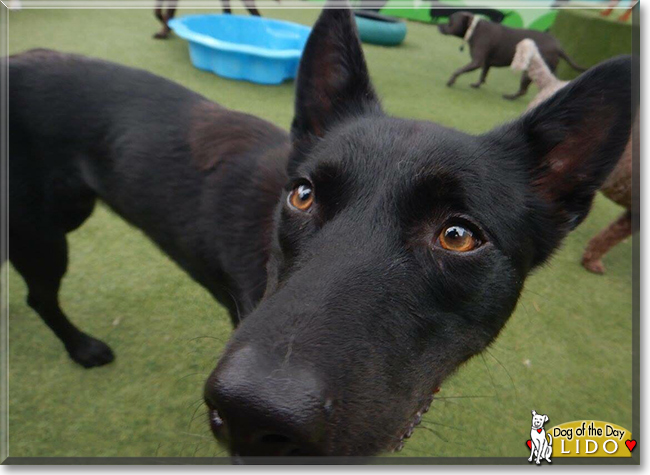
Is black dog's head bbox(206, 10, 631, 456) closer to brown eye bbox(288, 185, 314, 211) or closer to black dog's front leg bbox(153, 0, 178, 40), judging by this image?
brown eye bbox(288, 185, 314, 211)

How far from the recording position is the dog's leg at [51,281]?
2.46 m

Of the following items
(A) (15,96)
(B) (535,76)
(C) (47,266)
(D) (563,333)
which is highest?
(A) (15,96)

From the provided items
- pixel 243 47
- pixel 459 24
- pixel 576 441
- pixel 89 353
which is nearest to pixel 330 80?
pixel 89 353

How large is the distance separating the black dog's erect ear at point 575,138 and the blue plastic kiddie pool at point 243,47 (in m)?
4.74

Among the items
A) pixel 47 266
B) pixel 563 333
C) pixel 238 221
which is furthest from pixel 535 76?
pixel 47 266

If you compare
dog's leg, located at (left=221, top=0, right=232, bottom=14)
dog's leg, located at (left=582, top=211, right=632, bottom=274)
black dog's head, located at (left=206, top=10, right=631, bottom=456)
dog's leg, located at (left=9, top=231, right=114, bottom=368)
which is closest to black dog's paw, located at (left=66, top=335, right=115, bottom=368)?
dog's leg, located at (left=9, top=231, right=114, bottom=368)

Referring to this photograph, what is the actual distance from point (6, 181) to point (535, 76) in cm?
551

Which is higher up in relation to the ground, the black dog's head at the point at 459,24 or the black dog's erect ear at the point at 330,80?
the black dog's erect ear at the point at 330,80

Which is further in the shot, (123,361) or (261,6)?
(261,6)

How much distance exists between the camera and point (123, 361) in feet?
9.32

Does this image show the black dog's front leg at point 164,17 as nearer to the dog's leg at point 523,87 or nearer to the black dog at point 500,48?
the black dog at point 500,48

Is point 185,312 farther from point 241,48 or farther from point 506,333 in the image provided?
point 241,48

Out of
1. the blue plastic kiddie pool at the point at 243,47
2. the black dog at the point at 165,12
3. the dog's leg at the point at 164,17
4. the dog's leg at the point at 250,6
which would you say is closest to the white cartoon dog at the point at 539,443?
the blue plastic kiddie pool at the point at 243,47

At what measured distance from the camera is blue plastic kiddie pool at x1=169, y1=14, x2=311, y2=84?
6.80m
